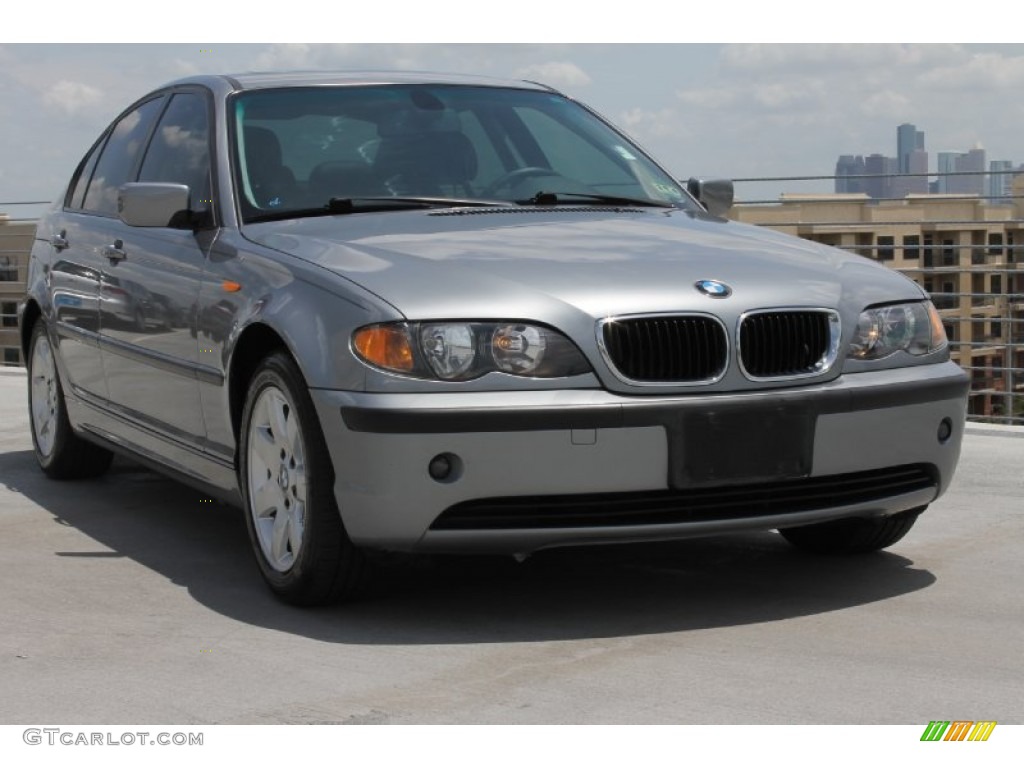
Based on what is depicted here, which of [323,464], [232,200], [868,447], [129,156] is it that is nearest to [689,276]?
[868,447]

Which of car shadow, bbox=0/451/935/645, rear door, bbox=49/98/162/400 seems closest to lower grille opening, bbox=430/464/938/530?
car shadow, bbox=0/451/935/645

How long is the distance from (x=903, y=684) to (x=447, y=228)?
2035mm

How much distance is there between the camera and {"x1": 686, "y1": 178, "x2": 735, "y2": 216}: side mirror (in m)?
6.94

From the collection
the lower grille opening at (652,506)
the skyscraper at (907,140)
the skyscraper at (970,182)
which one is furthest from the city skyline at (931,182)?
the skyscraper at (907,140)

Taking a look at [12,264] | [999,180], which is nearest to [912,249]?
[999,180]

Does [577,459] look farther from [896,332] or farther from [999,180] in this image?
[999,180]

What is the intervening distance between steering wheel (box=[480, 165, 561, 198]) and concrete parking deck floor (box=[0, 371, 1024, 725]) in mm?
1246

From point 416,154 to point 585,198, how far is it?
0.60 metres

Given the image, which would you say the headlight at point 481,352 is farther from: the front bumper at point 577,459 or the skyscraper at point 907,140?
the skyscraper at point 907,140

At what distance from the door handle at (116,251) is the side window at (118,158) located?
338 millimetres

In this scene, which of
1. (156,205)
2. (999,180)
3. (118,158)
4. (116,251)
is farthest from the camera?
(999,180)

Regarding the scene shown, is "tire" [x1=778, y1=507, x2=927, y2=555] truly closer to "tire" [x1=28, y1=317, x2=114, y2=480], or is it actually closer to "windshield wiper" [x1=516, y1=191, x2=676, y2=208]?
"windshield wiper" [x1=516, y1=191, x2=676, y2=208]

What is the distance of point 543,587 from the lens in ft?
18.6
